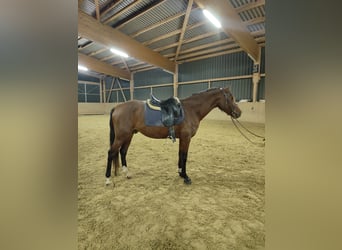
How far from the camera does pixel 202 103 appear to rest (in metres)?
2.36

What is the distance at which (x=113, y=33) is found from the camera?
19.6 feet

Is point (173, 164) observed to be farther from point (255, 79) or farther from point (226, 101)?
point (255, 79)

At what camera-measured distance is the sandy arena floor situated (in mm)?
1159

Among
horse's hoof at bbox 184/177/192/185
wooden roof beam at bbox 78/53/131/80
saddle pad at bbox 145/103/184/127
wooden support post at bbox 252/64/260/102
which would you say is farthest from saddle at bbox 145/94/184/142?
wooden roof beam at bbox 78/53/131/80

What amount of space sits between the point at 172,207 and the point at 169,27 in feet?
22.1

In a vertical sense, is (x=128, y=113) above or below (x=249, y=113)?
below

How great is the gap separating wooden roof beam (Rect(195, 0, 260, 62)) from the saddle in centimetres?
360

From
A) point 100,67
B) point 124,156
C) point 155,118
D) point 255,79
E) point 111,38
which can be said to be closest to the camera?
point 155,118

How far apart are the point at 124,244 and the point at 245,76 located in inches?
324

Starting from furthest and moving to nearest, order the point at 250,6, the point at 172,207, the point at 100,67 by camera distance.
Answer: the point at 100,67, the point at 250,6, the point at 172,207

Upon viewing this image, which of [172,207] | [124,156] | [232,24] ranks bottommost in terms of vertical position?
[172,207]

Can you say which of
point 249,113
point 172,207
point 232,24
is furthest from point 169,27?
point 172,207

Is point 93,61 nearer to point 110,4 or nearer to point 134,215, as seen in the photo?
point 110,4
